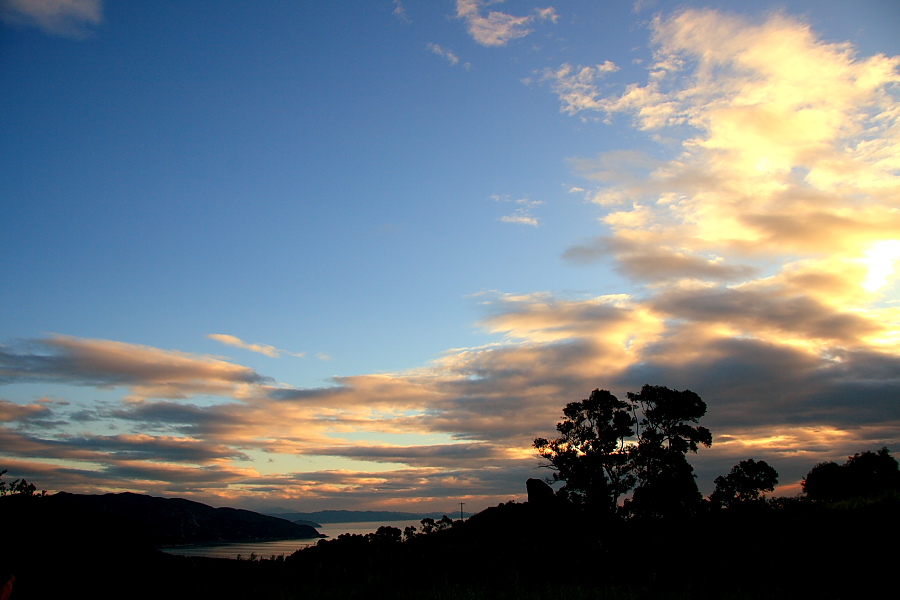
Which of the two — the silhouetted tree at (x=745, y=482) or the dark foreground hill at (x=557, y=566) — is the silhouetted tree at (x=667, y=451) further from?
the dark foreground hill at (x=557, y=566)

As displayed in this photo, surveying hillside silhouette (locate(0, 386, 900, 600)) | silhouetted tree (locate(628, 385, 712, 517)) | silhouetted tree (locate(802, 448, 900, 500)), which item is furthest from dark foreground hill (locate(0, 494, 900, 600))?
silhouetted tree (locate(802, 448, 900, 500))

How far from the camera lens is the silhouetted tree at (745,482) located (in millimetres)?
52406

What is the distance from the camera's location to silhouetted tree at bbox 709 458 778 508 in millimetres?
52406

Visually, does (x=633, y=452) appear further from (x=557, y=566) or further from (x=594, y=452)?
(x=557, y=566)

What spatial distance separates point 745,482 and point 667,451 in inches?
416

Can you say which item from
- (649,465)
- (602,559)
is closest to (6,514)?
(602,559)

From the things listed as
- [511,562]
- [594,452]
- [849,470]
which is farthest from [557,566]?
[849,470]

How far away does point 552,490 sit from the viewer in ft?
158

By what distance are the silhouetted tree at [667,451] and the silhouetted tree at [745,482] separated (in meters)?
6.26

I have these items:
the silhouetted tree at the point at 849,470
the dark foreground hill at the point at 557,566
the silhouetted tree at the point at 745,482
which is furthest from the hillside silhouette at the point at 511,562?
the silhouetted tree at the point at 849,470

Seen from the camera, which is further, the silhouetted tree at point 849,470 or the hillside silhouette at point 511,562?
the silhouetted tree at point 849,470

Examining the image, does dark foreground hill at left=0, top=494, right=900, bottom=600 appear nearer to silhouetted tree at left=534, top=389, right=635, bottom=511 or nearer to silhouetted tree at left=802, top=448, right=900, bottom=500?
silhouetted tree at left=534, top=389, right=635, bottom=511

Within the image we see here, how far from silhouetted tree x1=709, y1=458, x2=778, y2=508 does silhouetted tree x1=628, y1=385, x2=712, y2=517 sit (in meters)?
6.26

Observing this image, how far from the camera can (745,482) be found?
53438 mm
